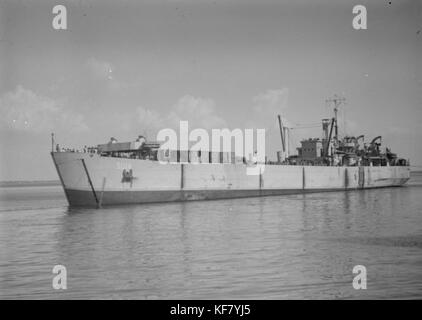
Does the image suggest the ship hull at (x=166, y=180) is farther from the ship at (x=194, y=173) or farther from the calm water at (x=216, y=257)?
the calm water at (x=216, y=257)

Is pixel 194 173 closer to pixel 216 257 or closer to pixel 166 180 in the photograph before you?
pixel 166 180

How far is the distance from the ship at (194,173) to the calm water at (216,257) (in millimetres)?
9172

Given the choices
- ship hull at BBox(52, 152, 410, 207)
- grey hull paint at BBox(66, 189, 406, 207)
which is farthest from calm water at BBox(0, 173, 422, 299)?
A: grey hull paint at BBox(66, 189, 406, 207)

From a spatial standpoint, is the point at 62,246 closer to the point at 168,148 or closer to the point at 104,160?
the point at 104,160

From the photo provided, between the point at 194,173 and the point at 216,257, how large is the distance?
89.4 feet

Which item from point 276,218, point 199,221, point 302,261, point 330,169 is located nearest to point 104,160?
point 199,221

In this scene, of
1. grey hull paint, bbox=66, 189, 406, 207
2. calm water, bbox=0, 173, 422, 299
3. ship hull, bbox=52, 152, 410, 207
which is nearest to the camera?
calm water, bbox=0, 173, 422, 299

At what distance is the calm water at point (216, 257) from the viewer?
11.3 meters

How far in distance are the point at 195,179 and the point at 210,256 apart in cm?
2728

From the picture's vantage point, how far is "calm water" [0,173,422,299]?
444 inches

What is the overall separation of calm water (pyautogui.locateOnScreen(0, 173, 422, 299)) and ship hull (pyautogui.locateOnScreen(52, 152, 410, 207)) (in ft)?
29.5

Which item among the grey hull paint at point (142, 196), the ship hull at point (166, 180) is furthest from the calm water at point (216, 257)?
the grey hull paint at point (142, 196)

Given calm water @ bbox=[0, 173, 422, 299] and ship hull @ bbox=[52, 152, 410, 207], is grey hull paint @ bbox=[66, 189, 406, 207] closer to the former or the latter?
ship hull @ bbox=[52, 152, 410, 207]
